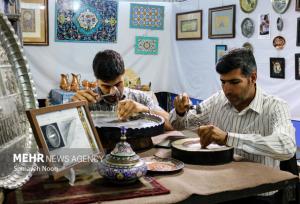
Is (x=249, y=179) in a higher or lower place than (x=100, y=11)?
lower

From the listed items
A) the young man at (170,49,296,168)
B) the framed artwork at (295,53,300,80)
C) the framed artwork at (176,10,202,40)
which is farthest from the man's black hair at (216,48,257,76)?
the framed artwork at (176,10,202,40)

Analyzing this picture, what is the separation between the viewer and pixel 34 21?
415cm

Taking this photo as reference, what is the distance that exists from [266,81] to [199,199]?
2.54 meters

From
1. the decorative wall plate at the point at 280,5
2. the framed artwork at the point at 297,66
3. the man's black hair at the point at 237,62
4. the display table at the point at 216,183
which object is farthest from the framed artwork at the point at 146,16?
the display table at the point at 216,183

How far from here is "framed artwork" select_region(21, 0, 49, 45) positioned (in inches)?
161

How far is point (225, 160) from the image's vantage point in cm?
154

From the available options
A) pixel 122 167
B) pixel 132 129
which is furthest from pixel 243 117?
pixel 122 167

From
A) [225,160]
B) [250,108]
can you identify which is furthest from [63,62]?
[225,160]

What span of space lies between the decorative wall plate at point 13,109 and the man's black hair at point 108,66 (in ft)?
2.98

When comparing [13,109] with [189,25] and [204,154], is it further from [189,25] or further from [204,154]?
[189,25]

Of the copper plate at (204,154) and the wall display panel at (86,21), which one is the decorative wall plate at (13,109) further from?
the wall display panel at (86,21)

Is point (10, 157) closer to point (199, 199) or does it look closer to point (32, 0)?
point (199, 199)

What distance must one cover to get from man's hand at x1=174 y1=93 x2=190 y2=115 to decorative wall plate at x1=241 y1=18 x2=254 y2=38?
1799mm

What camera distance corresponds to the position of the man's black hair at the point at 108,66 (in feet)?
7.26
